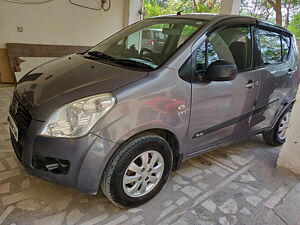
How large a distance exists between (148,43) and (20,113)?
1090 mm

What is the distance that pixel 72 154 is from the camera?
1.31m

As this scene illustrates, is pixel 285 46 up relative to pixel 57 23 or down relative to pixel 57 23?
up

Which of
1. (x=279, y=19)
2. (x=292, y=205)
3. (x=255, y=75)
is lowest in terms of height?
(x=292, y=205)

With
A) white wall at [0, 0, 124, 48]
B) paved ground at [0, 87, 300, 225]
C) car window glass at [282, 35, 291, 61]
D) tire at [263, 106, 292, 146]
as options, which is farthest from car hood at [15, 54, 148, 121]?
white wall at [0, 0, 124, 48]

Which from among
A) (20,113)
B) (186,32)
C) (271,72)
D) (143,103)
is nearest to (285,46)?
(271,72)

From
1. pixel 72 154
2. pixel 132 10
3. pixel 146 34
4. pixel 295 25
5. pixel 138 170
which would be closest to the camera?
pixel 72 154

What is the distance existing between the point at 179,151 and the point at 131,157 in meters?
0.44

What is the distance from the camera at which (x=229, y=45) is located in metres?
1.96

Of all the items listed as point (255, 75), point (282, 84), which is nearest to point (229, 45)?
point (255, 75)

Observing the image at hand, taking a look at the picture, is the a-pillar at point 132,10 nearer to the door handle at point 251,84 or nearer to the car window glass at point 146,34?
the car window glass at point 146,34

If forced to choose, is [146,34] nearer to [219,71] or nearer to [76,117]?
[219,71]

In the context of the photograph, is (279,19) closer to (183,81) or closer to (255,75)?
(255,75)

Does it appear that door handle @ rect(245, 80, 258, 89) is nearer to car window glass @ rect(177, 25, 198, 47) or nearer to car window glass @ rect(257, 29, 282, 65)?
car window glass @ rect(257, 29, 282, 65)

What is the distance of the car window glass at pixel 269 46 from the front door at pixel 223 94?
0.58ft
